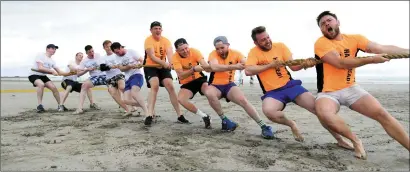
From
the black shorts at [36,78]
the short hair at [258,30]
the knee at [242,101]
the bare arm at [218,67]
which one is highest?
the short hair at [258,30]

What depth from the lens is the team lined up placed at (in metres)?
4.07

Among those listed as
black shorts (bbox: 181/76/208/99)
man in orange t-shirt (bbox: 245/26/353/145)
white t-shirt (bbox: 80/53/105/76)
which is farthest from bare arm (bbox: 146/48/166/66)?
white t-shirt (bbox: 80/53/105/76)

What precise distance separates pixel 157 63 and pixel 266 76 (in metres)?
2.56

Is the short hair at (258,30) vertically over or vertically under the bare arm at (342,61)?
over

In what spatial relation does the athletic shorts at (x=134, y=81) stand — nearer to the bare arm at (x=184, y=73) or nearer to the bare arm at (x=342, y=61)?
the bare arm at (x=184, y=73)

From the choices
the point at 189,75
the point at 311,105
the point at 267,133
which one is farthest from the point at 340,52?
the point at 189,75

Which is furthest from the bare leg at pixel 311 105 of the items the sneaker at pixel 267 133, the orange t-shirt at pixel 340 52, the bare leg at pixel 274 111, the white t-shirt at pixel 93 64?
the white t-shirt at pixel 93 64

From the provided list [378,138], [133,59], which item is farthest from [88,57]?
[378,138]

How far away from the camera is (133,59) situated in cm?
797

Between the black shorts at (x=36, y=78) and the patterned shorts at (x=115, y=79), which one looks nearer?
the patterned shorts at (x=115, y=79)

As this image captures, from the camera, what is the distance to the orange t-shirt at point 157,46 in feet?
23.2

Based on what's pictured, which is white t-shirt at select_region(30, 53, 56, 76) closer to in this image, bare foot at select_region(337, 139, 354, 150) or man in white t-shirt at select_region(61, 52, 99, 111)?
man in white t-shirt at select_region(61, 52, 99, 111)

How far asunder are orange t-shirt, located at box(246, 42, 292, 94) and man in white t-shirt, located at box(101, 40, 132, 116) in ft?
13.6

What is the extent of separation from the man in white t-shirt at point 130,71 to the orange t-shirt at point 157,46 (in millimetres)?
561
